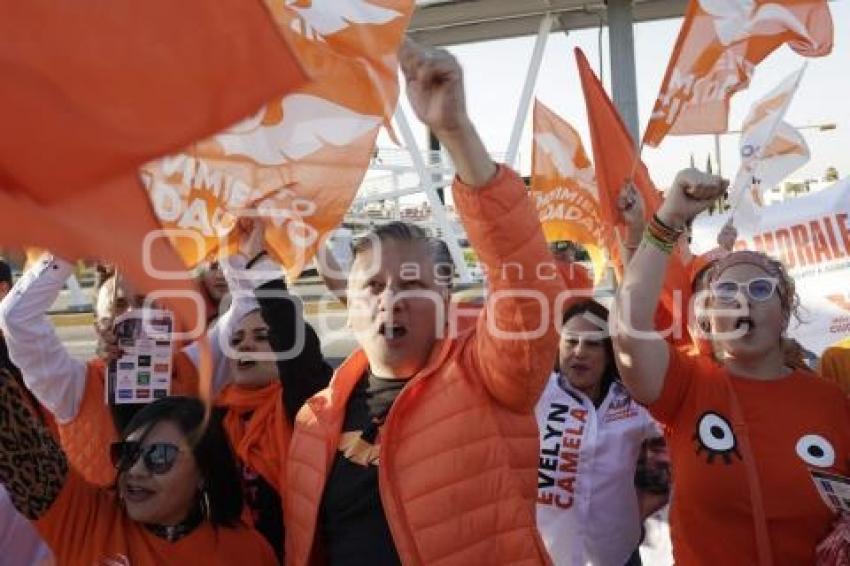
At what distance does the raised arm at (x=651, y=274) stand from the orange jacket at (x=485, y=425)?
1.34 feet

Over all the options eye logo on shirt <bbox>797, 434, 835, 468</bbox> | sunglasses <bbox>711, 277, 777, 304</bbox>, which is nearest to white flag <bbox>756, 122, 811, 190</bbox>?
sunglasses <bbox>711, 277, 777, 304</bbox>

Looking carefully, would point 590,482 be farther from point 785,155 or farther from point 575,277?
point 785,155

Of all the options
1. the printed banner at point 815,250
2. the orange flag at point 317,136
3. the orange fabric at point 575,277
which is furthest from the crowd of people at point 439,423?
the printed banner at point 815,250

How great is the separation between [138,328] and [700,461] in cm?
168

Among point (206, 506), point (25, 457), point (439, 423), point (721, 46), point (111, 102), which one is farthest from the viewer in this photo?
point (721, 46)

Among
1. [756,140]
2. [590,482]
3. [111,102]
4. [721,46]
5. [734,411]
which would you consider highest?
[721,46]

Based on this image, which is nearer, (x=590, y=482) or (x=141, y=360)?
(x=141, y=360)

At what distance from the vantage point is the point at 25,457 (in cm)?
146

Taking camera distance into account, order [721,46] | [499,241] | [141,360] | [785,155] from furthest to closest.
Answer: [785,155] < [721,46] < [141,360] < [499,241]

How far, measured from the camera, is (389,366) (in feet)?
6.05

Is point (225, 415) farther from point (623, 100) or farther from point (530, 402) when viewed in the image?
point (623, 100)

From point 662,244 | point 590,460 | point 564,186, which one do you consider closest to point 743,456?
point 662,244

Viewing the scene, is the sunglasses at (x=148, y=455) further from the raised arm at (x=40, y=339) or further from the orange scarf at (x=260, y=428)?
the raised arm at (x=40, y=339)

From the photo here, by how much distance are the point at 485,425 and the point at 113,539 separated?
84cm
